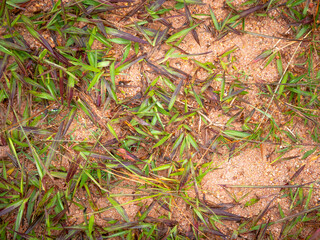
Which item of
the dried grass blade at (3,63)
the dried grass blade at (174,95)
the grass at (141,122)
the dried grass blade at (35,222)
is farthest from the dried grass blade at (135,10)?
the dried grass blade at (35,222)

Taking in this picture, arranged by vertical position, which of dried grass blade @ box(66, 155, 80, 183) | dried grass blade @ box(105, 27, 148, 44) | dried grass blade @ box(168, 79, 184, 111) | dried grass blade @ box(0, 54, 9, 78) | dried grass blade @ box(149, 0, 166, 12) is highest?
dried grass blade @ box(149, 0, 166, 12)

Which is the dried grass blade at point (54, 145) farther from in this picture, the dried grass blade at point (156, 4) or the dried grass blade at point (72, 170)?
the dried grass blade at point (156, 4)

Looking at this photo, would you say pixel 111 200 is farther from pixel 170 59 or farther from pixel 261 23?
pixel 261 23

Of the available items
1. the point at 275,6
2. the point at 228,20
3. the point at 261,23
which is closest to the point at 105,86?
the point at 228,20

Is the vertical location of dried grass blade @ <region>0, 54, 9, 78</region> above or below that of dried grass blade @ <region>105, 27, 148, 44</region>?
below

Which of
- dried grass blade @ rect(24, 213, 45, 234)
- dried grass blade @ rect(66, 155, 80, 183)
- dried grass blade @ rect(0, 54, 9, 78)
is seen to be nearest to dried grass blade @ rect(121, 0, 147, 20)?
dried grass blade @ rect(0, 54, 9, 78)

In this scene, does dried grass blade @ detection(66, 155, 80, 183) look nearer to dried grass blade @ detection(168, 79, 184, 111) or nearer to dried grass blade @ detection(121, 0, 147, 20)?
dried grass blade @ detection(168, 79, 184, 111)

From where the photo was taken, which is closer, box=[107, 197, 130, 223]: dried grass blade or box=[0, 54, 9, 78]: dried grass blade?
box=[0, 54, 9, 78]: dried grass blade

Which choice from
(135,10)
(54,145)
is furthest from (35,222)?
(135,10)
